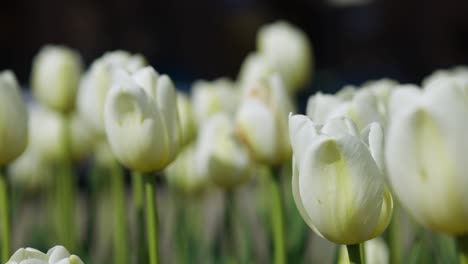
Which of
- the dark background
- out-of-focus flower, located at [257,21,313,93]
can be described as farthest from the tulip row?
the dark background

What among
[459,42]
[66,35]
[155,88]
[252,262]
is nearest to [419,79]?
[459,42]

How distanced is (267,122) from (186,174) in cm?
47

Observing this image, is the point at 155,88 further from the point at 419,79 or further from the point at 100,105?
the point at 419,79

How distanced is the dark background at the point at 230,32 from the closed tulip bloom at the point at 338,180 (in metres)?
4.03

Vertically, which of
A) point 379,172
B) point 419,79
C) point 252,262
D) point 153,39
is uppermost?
point 153,39

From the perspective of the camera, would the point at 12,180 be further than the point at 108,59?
Yes

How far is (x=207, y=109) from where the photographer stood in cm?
Answer: 134

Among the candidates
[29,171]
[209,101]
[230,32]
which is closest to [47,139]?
[29,171]

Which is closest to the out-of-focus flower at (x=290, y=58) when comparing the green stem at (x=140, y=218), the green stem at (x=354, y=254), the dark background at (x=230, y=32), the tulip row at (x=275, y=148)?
the tulip row at (x=275, y=148)

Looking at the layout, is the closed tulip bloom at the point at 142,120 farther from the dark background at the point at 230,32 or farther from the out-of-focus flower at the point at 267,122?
the dark background at the point at 230,32

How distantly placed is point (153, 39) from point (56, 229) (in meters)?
3.35

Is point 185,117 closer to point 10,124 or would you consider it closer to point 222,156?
point 222,156

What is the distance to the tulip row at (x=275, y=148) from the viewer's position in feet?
2.04

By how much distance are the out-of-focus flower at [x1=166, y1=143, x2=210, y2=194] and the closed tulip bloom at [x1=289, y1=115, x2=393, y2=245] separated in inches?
30.6
